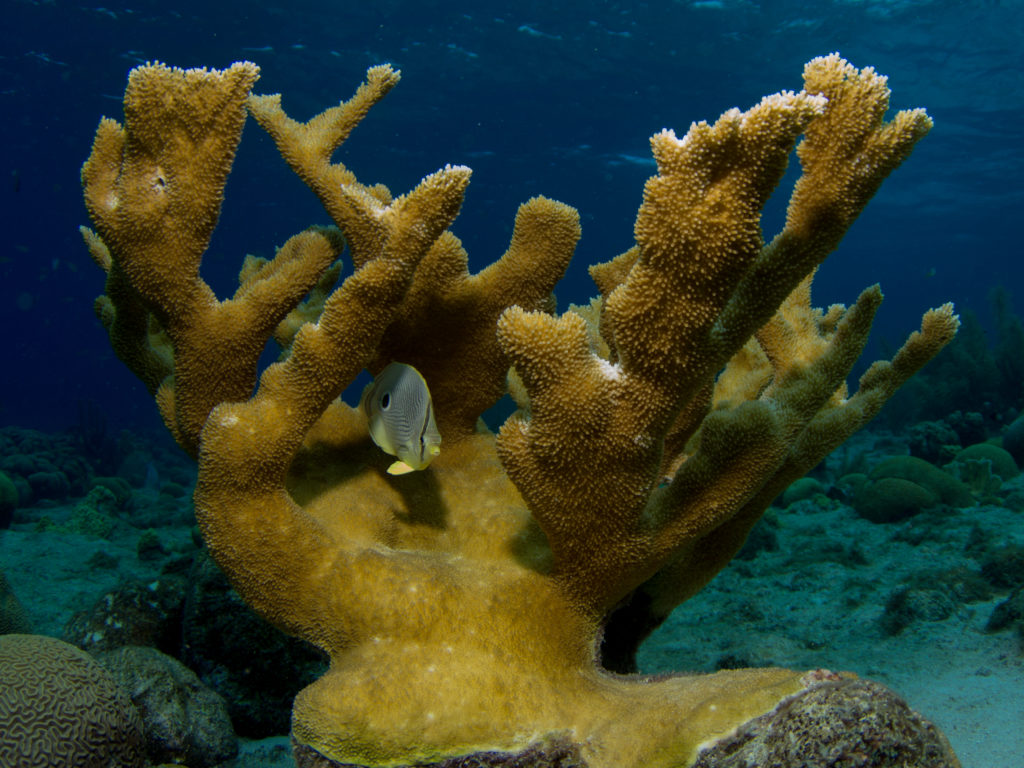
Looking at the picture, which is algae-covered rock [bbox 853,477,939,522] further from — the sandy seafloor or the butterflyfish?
the butterflyfish

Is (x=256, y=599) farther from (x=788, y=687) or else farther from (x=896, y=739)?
(x=896, y=739)

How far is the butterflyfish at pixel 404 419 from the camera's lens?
5.85ft

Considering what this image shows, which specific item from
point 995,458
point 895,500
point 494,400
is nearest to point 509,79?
point 995,458

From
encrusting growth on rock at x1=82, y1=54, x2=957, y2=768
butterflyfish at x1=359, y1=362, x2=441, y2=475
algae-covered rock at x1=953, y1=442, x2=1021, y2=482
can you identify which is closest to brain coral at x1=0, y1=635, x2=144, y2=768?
encrusting growth on rock at x1=82, y1=54, x2=957, y2=768

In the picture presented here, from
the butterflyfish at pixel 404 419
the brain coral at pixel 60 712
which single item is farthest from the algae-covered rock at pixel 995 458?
the brain coral at pixel 60 712

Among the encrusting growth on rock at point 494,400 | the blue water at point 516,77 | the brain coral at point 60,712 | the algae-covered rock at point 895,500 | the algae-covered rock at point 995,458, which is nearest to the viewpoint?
the encrusting growth on rock at point 494,400

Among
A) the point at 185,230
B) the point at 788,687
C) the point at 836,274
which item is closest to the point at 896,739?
the point at 788,687

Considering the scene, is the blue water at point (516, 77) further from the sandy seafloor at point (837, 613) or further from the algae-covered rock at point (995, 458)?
the algae-covered rock at point (995, 458)

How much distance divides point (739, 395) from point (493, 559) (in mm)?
1211

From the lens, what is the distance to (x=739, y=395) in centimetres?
242

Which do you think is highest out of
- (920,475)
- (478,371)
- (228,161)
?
(228,161)

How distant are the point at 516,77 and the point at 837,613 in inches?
915

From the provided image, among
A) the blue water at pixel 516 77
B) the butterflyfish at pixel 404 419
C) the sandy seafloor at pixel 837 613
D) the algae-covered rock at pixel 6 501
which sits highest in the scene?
the blue water at pixel 516 77

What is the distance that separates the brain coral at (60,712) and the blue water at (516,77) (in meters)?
11.4
